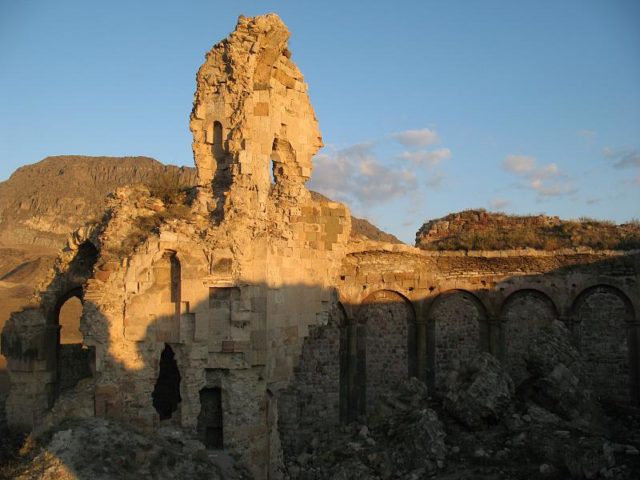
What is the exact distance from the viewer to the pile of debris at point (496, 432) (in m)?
7.78

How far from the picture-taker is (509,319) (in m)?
14.7

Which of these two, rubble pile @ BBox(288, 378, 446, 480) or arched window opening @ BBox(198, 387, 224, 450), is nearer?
rubble pile @ BBox(288, 378, 446, 480)

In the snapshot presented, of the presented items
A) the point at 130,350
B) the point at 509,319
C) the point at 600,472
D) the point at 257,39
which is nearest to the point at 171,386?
the point at 130,350

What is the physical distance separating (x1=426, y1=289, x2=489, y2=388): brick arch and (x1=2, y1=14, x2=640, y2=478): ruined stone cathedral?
52 millimetres

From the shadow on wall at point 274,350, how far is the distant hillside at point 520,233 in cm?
104

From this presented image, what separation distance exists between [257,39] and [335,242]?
159 inches

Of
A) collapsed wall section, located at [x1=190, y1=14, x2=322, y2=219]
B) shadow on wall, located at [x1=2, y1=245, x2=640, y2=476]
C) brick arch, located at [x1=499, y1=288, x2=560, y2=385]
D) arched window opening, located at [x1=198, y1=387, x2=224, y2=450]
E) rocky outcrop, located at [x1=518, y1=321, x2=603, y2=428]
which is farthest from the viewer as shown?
brick arch, located at [x1=499, y1=288, x2=560, y2=385]

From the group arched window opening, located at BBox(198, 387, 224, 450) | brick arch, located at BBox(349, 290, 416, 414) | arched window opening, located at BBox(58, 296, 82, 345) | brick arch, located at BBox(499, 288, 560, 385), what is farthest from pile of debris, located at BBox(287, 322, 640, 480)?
arched window opening, located at BBox(58, 296, 82, 345)

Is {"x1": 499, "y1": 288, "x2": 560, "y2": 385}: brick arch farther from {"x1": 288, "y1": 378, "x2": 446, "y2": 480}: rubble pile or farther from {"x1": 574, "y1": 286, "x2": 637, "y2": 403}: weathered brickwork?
{"x1": 288, "y1": 378, "x2": 446, "y2": 480}: rubble pile

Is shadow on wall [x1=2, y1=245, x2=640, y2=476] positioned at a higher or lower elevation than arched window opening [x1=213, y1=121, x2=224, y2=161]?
lower

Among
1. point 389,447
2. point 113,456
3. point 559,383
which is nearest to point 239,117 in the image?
point 113,456

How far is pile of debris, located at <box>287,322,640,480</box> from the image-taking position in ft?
25.5

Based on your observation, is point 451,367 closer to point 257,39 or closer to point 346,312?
point 346,312

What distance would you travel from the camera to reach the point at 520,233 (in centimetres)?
1510
